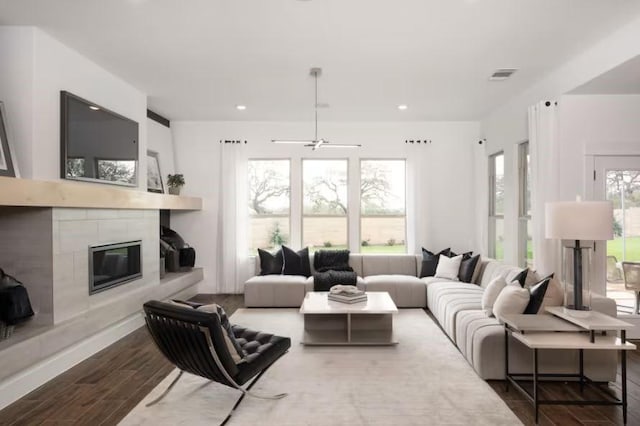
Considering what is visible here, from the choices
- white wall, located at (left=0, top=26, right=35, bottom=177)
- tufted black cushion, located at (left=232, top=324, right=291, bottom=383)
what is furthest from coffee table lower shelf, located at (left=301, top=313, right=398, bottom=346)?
white wall, located at (left=0, top=26, right=35, bottom=177)

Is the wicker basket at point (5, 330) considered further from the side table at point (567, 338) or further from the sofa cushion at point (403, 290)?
the sofa cushion at point (403, 290)

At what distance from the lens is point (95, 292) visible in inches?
161

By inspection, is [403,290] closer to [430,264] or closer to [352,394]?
[430,264]

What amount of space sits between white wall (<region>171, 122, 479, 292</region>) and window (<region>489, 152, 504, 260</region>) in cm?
41

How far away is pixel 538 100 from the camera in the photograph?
15.9 feet

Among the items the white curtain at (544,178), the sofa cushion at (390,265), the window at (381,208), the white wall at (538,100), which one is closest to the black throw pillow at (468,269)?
the white wall at (538,100)

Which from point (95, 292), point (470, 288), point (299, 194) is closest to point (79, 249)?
point (95, 292)

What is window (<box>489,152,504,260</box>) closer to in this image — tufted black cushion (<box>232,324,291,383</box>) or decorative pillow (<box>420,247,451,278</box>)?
decorative pillow (<box>420,247,451,278</box>)

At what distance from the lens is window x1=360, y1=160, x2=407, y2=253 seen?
7.19 m

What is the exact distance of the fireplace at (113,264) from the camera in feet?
13.5

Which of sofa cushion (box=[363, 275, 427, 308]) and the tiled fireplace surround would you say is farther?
sofa cushion (box=[363, 275, 427, 308])

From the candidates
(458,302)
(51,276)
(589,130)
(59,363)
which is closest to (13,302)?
(51,276)

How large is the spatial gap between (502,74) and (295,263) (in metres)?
3.78

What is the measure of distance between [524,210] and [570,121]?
1.38 meters
